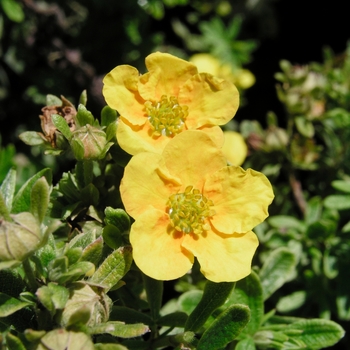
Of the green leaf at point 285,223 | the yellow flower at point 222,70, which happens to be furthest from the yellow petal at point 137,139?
the yellow flower at point 222,70

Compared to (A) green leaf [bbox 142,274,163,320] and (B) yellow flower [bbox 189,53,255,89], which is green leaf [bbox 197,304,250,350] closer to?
(A) green leaf [bbox 142,274,163,320]

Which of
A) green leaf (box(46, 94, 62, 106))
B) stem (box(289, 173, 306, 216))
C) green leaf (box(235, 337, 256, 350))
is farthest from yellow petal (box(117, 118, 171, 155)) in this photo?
stem (box(289, 173, 306, 216))

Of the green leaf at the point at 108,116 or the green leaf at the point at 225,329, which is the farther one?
the green leaf at the point at 108,116

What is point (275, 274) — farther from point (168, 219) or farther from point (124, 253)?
point (124, 253)

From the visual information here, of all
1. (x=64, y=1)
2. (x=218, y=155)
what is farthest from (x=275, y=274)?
(x=64, y=1)

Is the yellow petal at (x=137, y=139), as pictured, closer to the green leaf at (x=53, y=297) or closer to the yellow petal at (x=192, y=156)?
the yellow petal at (x=192, y=156)
